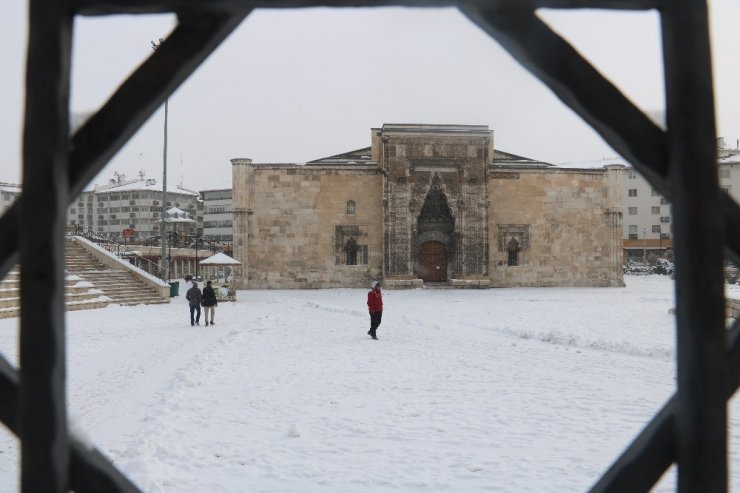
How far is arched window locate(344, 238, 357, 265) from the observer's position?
1373 inches

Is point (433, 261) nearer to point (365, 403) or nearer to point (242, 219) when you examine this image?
point (242, 219)

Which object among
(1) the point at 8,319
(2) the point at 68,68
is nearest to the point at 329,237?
(1) the point at 8,319

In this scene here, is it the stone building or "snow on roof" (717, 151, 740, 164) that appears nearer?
the stone building

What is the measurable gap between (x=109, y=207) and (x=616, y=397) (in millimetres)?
108365

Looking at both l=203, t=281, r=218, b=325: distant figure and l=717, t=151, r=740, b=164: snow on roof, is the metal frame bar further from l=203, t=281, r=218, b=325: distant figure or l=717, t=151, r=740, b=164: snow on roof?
l=717, t=151, r=740, b=164: snow on roof

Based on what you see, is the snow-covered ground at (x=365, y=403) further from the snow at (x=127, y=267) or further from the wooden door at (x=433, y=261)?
the wooden door at (x=433, y=261)

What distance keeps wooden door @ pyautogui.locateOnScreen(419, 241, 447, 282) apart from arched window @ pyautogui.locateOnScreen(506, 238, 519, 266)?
160 inches

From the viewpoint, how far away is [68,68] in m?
1.74

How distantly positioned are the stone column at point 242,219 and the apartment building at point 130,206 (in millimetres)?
65960

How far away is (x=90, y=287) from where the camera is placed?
23.5 meters

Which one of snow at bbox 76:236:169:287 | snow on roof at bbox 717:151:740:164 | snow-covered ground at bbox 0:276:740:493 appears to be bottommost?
snow-covered ground at bbox 0:276:740:493

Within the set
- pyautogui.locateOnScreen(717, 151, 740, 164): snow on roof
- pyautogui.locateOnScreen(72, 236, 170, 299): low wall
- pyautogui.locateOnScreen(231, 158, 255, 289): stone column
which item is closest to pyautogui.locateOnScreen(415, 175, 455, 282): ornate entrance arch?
pyautogui.locateOnScreen(231, 158, 255, 289): stone column

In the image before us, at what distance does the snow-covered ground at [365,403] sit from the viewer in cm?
516

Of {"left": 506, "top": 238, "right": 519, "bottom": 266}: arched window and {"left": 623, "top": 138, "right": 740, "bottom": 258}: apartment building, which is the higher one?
{"left": 623, "top": 138, "right": 740, "bottom": 258}: apartment building
